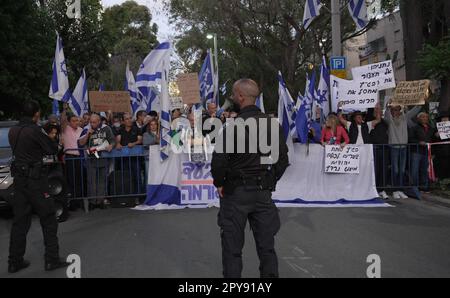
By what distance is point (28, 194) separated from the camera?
629 cm

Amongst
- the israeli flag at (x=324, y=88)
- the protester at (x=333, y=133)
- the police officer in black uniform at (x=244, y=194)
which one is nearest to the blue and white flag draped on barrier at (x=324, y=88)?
the israeli flag at (x=324, y=88)

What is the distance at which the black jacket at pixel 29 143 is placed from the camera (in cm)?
628

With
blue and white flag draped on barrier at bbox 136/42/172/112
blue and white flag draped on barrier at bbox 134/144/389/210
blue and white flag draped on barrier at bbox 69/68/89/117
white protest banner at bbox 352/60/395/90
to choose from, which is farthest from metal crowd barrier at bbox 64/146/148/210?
white protest banner at bbox 352/60/395/90

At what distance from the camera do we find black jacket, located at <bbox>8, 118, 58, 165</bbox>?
20.6ft

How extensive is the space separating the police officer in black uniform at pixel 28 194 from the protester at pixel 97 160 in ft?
13.3

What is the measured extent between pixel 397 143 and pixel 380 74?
1.45 m

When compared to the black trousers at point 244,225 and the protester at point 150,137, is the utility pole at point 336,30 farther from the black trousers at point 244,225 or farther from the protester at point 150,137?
the black trousers at point 244,225

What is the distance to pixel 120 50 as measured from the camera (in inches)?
2104

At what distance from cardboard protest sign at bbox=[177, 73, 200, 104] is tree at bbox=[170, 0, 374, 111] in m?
8.84

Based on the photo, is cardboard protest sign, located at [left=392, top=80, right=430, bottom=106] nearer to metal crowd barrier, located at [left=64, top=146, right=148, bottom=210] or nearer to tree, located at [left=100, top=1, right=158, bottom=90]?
metal crowd barrier, located at [left=64, top=146, right=148, bottom=210]

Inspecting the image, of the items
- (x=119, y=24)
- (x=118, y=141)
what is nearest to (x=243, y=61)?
(x=119, y=24)

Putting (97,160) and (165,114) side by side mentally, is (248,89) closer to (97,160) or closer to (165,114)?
(165,114)

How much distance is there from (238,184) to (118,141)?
21.3ft

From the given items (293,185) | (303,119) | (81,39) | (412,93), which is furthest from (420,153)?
(81,39)
